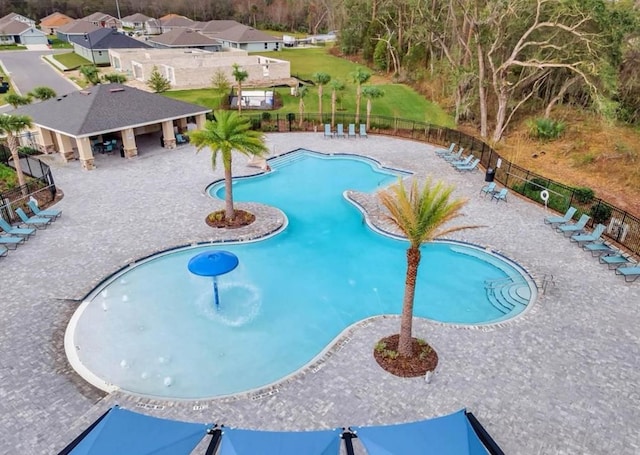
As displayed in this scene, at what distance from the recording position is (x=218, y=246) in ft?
58.4

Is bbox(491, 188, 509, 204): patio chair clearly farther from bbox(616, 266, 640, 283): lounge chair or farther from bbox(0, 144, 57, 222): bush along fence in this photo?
bbox(0, 144, 57, 222): bush along fence

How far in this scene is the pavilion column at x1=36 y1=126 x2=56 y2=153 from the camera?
88.4 feet

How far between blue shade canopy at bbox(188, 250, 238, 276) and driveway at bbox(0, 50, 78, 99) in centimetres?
3835

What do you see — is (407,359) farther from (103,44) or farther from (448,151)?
(103,44)

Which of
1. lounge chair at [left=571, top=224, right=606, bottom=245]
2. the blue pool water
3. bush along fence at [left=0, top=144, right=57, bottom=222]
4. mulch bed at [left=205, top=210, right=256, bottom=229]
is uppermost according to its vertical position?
bush along fence at [left=0, top=144, right=57, bottom=222]

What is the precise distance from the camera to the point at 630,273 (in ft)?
50.3

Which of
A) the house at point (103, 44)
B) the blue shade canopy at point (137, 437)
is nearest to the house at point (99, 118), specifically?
the blue shade canopy at point (137, 437)

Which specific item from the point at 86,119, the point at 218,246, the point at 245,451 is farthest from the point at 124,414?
the point at 86,119

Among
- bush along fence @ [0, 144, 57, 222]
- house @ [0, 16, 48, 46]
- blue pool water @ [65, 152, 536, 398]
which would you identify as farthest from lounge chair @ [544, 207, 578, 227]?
house @ [0, 16, 48, 46]

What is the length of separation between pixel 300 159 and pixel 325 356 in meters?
18.4

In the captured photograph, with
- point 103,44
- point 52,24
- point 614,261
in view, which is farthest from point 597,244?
point 52,24

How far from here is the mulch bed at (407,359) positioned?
37.5ft

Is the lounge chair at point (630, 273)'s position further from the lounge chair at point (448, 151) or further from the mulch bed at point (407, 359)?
the lounge chair at point (448, 151)

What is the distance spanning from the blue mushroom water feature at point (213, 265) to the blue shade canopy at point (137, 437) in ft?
19.1
